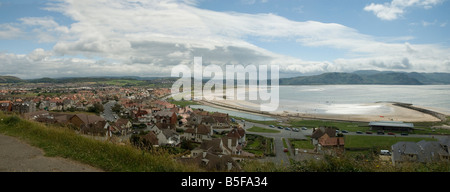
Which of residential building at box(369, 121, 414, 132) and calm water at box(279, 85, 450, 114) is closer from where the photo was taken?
residential building at box(369, 121, 414, 132)

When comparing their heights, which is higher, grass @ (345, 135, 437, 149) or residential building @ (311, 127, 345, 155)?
Result: residential building @ (311, 127, 345, 155)

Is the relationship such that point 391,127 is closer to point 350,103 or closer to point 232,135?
point 232,135

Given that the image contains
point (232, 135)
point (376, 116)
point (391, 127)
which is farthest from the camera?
point (376, 116)

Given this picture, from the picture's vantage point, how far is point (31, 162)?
17.7ft

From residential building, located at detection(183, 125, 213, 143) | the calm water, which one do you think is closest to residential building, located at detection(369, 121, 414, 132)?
the calm water

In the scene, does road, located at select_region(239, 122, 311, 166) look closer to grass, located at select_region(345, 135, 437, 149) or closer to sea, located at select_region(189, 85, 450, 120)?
grass, located at select_region(345, 135, 437, 149)

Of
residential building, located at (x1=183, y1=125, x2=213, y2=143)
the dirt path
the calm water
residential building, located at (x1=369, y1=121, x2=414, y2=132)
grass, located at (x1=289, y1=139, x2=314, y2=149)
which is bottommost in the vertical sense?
grass, located at (x1=289, y1=139, x2=314, y2=149)

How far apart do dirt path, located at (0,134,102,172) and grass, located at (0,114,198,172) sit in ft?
0.58

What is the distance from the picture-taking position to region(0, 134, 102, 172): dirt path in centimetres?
497

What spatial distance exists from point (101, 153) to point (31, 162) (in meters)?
1.34

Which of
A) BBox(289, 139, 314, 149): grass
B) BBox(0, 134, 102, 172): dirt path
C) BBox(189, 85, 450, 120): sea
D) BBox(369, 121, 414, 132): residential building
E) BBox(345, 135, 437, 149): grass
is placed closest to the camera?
BBox(0, 134, 102, 172): dirt path

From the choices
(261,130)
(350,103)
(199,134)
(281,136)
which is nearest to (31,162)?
(199,134)
